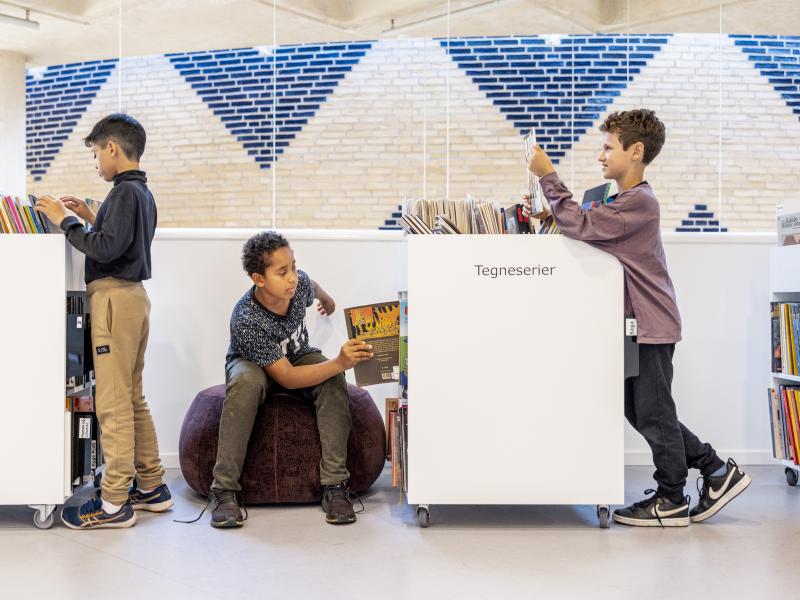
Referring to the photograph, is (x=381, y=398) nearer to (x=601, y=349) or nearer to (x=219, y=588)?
(x=601, y=349)

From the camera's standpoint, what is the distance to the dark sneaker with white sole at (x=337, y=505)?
2854 millimetres

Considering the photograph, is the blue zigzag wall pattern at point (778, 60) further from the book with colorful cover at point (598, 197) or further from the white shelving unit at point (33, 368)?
the white shelving unit at point (33, 368)

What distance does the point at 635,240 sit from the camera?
2.79 m

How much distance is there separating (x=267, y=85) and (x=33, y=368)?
2.26 metres

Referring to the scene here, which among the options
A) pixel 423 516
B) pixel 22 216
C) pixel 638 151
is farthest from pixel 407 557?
pixel 22 216

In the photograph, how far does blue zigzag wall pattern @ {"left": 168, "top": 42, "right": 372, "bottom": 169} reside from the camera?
14.4 feet

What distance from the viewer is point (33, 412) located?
2.76 meters

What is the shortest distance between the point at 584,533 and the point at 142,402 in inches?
69.3

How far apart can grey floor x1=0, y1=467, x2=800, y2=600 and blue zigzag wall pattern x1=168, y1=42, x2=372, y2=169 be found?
2.17m

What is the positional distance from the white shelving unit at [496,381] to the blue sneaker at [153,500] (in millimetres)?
999

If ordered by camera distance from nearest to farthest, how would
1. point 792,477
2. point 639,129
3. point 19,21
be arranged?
1. point 639,129
2. point 792,477
3. point 19,21

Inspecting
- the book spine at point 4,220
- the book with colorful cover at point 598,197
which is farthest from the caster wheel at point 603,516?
the book spine at point 4,220

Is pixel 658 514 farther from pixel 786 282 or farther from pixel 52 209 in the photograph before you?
pixel 52 209

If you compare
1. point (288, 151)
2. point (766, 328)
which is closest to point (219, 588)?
point (288, 151)
